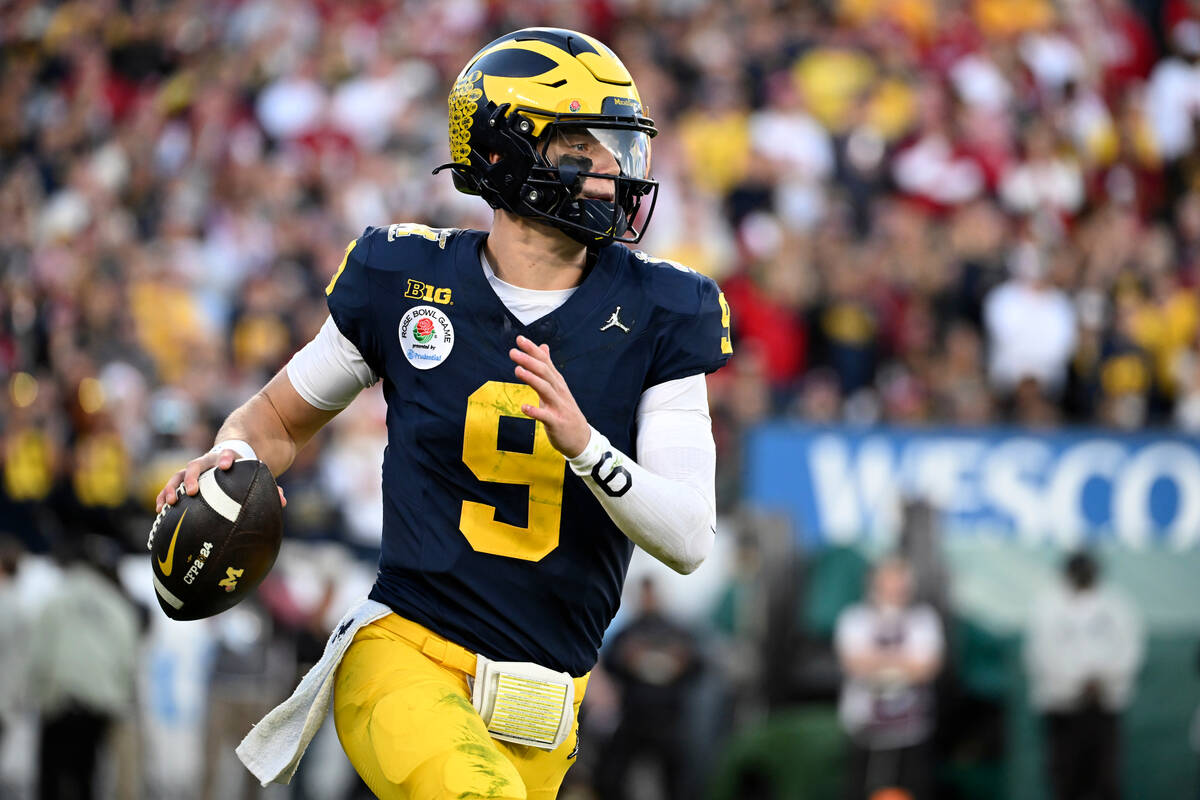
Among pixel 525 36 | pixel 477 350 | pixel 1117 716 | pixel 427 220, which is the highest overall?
pixel 525 36

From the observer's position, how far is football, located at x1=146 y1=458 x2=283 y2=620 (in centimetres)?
360

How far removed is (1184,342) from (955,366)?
1.63 meters

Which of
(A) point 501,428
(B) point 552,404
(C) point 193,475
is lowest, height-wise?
(C) point 193,475

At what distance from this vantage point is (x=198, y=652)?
33.9 ft

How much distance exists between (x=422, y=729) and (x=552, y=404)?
70cm

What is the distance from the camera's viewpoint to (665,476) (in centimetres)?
362

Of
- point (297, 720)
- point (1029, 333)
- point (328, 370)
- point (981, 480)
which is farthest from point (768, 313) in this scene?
point (297, 720)

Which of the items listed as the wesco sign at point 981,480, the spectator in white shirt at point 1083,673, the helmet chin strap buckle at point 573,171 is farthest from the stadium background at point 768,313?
the helmet chin strap buckle at point 573,171

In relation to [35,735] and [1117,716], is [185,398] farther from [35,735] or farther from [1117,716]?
[1117,716]

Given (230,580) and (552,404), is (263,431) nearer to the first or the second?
(230,580)

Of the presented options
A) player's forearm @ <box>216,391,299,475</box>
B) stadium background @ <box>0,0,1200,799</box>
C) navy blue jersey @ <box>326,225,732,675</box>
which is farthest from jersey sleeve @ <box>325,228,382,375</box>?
stadium background @ <box>0,0,1200,799</box>

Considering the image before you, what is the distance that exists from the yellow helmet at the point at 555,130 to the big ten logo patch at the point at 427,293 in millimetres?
238

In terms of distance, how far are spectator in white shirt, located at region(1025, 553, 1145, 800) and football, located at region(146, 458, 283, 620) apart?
6621mm

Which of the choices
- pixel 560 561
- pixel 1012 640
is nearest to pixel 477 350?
pixel 560 561
